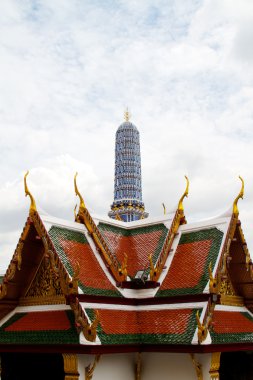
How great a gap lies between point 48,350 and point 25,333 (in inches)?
41.7

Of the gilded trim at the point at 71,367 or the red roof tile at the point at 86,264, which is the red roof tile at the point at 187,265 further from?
the gilded trim at the point at 71,367

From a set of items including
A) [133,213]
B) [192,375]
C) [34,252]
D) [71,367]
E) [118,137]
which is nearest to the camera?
[71,367]

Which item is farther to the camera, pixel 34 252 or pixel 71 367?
pixel 34 252

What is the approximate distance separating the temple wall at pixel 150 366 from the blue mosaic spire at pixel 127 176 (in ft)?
103

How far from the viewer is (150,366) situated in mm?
11211

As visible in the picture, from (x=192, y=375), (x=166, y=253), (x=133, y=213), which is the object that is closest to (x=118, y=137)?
(x=133, y=213)

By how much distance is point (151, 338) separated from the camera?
35.4 ft

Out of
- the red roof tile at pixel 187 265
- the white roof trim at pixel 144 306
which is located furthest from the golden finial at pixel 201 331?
the red roof tile at pixel 187 265

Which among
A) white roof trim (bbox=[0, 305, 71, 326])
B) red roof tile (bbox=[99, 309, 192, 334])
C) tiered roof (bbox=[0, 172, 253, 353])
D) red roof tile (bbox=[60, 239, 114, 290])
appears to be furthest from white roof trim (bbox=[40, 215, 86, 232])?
red roof tile (bbox=[99, 309, 192, 334])

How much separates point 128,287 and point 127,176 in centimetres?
3267

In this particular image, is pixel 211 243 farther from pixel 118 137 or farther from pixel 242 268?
pixel 118 137

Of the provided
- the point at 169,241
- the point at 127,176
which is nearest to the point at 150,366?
the point at 169,241

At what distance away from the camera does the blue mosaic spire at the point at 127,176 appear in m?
43.5

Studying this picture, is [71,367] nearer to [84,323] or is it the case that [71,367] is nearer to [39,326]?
[84,323]
